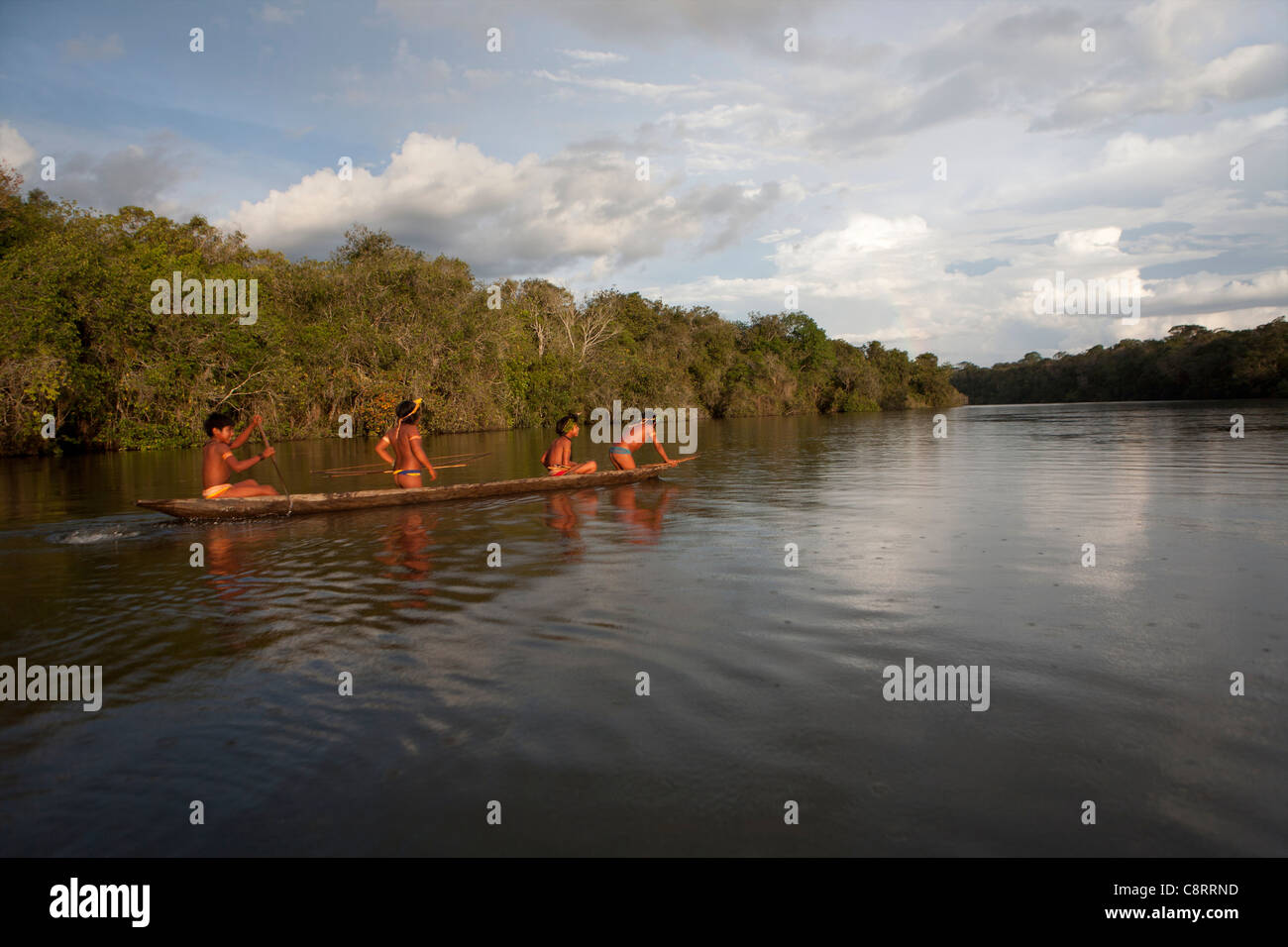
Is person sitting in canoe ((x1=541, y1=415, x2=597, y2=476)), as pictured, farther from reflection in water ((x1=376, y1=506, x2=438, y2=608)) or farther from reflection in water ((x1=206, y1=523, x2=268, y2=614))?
reflection in water ((x1=206, y1=523, x2=268, y2=614))

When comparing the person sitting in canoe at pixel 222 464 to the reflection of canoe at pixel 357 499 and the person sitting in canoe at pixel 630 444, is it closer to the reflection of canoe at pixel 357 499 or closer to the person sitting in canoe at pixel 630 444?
the reflection of canoe at pixel 357 499

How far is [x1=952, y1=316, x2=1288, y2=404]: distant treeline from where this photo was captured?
75.1m

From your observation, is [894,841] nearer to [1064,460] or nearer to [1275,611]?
[1275,611]

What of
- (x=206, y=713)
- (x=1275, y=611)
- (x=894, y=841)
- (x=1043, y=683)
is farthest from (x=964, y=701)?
(x=206, y=713)

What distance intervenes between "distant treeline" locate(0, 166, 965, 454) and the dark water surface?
2187 centimetres

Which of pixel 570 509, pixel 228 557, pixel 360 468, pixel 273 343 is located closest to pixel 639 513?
pixel 570 509

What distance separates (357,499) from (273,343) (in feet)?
84.9

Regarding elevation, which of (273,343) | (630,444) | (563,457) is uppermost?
(273,343)

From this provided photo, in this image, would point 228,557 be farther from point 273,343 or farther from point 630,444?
point 273,343

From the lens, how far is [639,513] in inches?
486

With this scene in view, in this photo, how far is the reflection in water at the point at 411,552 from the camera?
758cm

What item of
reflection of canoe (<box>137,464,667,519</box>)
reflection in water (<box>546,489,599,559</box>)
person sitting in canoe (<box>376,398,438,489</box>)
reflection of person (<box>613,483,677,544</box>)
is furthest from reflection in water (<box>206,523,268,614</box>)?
reflection of person (<box>613,483,677,544</box>)

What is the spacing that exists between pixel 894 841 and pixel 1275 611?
4954 mm
